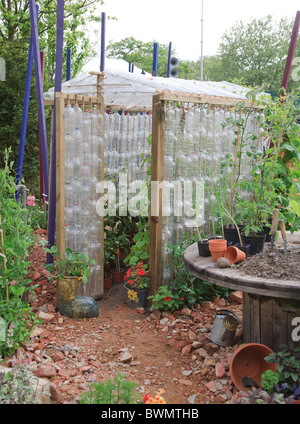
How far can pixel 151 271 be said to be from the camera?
3904mm

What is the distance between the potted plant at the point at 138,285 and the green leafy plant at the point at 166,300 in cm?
16

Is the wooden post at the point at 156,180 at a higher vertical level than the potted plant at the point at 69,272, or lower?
higher

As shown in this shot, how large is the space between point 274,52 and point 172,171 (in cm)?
1854

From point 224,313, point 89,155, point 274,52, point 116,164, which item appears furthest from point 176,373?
point 274,52

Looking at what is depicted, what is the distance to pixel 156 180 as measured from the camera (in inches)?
147

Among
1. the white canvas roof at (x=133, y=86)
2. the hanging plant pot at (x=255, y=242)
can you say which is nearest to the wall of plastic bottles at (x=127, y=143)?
the white canvas roof at (x=133, y=86)

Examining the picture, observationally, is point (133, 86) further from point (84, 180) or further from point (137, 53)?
point (137, 53)

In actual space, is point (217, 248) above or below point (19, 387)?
above

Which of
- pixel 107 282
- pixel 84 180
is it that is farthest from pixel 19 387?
pixel 107 282

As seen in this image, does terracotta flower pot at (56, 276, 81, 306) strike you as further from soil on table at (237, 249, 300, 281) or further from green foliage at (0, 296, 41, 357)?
soil on table at (237, 249, 300, 281)

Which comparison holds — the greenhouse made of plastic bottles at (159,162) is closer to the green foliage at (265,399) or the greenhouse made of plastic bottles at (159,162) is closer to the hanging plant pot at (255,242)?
the hanging plant pot at (255,242)

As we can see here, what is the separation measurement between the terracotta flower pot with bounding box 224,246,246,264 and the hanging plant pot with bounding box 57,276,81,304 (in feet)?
4.88

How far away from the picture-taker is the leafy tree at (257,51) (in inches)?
785

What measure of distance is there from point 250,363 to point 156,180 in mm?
1718
